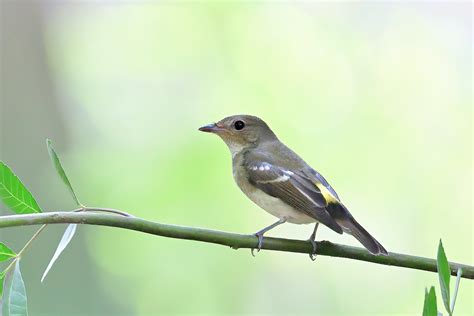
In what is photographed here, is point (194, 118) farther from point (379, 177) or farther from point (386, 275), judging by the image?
point (386, 275)

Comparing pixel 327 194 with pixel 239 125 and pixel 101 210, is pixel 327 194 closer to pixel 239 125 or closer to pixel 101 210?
pixel 239 125

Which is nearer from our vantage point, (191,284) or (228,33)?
(191,284)

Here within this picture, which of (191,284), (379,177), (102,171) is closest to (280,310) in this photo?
(191,284)

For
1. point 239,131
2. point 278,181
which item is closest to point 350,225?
point 278,181

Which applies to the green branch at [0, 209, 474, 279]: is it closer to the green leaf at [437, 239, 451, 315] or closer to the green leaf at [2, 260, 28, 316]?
the green leaf at [2, 260, 28, 316]

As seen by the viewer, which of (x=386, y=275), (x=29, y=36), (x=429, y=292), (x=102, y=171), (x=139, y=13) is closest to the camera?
(x=429, y=292)

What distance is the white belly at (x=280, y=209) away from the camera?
11.0 ft

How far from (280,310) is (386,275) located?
124 centimetres

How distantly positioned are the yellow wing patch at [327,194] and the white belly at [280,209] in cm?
11

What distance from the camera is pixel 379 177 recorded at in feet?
23.9

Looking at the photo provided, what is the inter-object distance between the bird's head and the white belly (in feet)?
2.35

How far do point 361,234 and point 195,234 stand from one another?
1.49 metres

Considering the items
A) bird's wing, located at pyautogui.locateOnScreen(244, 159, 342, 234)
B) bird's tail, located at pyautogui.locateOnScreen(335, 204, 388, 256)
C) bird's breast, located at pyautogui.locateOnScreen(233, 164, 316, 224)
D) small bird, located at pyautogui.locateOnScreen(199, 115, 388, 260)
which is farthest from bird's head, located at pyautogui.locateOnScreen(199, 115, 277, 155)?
bird's tail, located at pyautogui.locateOnScreen(335, 204, 388, 256)

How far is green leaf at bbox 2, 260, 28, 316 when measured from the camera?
4.42 feet
